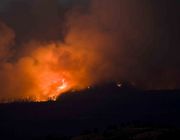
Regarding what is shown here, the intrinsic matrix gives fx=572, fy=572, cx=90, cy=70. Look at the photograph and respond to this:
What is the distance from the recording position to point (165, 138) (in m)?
87.6

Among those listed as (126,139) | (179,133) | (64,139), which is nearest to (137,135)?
(126,139)

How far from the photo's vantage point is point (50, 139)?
12012 cm

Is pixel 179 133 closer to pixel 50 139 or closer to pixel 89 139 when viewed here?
pixel 89 139

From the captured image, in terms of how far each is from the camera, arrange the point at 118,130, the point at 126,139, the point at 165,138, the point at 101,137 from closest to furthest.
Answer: the point at 165,138 → the point at 126,139 → the point at 101,137 → the point at 118,130

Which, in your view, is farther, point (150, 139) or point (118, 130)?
point (118, 130)

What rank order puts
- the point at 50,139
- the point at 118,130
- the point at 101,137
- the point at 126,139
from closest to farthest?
the point at 126,139, the point at 101,137, the point at 118,130, the point at 50,139

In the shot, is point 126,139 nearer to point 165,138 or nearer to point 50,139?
point 165,138

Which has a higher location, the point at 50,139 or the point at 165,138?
the point at 50,139

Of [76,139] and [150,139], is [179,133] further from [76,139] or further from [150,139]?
[76,139]

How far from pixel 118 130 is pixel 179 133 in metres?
23.0

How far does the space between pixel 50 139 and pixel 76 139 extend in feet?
42.0

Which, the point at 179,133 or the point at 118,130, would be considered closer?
the point at 179,133

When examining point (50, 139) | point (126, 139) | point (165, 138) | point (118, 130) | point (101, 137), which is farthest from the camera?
point (50, 139)

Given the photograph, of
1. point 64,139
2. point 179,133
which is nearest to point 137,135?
point 179,133
